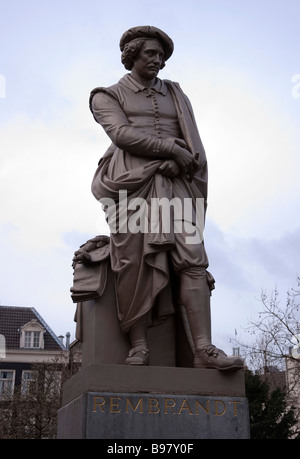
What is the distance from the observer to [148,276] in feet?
21.7

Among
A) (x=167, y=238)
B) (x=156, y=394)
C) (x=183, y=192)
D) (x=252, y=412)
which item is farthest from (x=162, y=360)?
(x=252, y=412)

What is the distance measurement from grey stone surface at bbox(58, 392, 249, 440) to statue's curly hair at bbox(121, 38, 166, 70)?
12.6 feet

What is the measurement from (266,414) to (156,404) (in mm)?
17957

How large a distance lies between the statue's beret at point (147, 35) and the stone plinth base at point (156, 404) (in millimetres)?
3729

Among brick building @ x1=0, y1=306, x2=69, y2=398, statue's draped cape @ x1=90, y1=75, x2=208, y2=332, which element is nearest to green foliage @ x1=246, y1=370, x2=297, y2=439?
statue's draped cape @ x1=90, y1=75, x2=208, y2=332

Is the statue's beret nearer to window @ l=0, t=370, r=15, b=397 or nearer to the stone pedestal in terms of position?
the stone pedestal

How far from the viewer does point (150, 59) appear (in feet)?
24.3

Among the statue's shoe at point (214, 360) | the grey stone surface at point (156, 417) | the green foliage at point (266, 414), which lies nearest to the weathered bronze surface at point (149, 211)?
the statue's shoe at point (214, 360)

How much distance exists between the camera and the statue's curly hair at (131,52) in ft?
24.2

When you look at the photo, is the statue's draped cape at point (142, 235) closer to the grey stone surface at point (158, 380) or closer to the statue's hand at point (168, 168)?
the statue's hand at point (168, 168)
